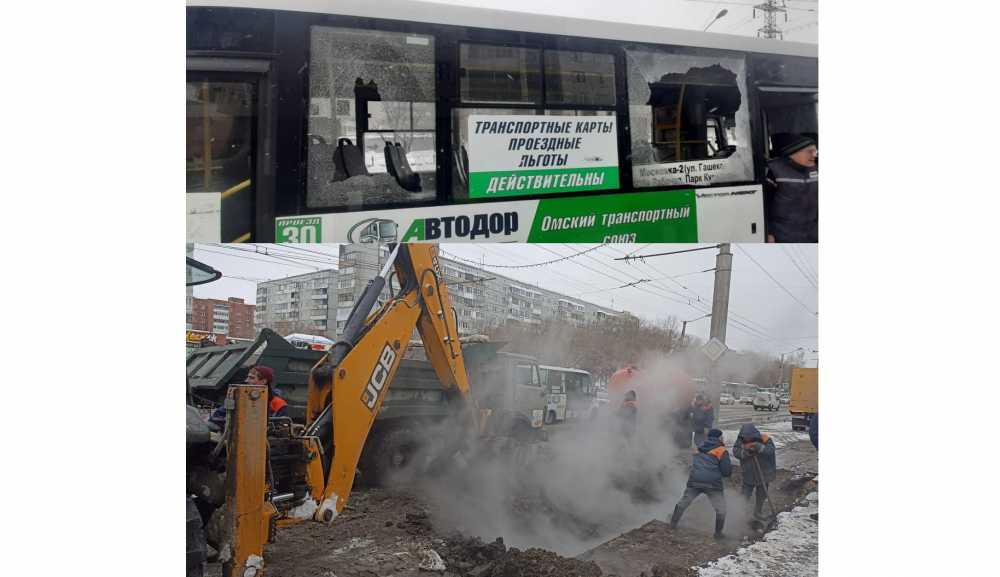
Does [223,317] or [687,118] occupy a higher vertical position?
[687,118]

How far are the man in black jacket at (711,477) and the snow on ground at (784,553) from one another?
209 millimetres

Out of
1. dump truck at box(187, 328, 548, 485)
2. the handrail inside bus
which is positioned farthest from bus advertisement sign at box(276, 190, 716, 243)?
the handrail inside bus

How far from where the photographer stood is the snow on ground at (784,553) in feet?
15.9

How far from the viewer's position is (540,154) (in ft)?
14.8

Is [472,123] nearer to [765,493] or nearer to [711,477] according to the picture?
[711,477]

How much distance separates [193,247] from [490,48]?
1.93 metres

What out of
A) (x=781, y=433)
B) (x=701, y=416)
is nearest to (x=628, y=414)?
(x=701, y=416)

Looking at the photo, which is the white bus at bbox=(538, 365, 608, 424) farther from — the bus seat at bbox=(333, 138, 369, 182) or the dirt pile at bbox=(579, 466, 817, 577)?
the bus seat at bbox=(333, 138, 369, 182)

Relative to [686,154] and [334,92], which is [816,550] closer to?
[686,154]

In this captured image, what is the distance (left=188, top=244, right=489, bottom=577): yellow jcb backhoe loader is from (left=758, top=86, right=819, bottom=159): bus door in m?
2.28

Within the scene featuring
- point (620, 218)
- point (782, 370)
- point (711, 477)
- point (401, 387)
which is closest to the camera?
point (401, 387)

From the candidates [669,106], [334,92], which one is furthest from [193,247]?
[669,106]

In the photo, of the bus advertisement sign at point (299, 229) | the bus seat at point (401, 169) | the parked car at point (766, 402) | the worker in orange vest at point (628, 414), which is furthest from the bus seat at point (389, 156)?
the parked car at point (766, 402)

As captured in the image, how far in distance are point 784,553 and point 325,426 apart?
3.00m
